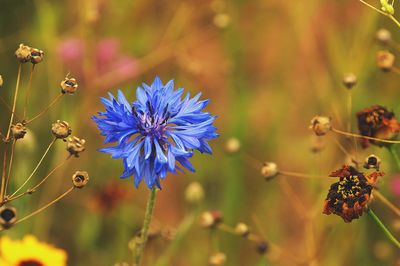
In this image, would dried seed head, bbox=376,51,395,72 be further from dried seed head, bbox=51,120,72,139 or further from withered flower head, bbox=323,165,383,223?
dried seed head, bbox=51,120,72,139

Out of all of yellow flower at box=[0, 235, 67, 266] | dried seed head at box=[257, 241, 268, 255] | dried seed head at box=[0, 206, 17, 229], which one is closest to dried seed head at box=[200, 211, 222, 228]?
dried seed head at box=[257, 241, 268, 255]

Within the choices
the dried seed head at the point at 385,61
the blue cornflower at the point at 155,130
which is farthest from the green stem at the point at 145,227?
the dried seed head at the point at 385,61

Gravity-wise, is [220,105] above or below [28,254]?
above

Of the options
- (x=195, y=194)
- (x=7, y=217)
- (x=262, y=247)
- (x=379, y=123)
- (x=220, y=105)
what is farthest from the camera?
(x=220, y=105)

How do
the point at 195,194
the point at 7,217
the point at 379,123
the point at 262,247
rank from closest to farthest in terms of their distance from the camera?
the point at 7,217 < the point at 379,123 < the point at 262,247 < the point at 195,194

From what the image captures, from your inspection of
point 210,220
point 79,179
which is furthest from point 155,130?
point 210,220

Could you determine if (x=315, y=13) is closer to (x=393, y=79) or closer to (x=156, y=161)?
(x=393, y=79)

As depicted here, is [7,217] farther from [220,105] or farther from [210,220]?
[220,105]
